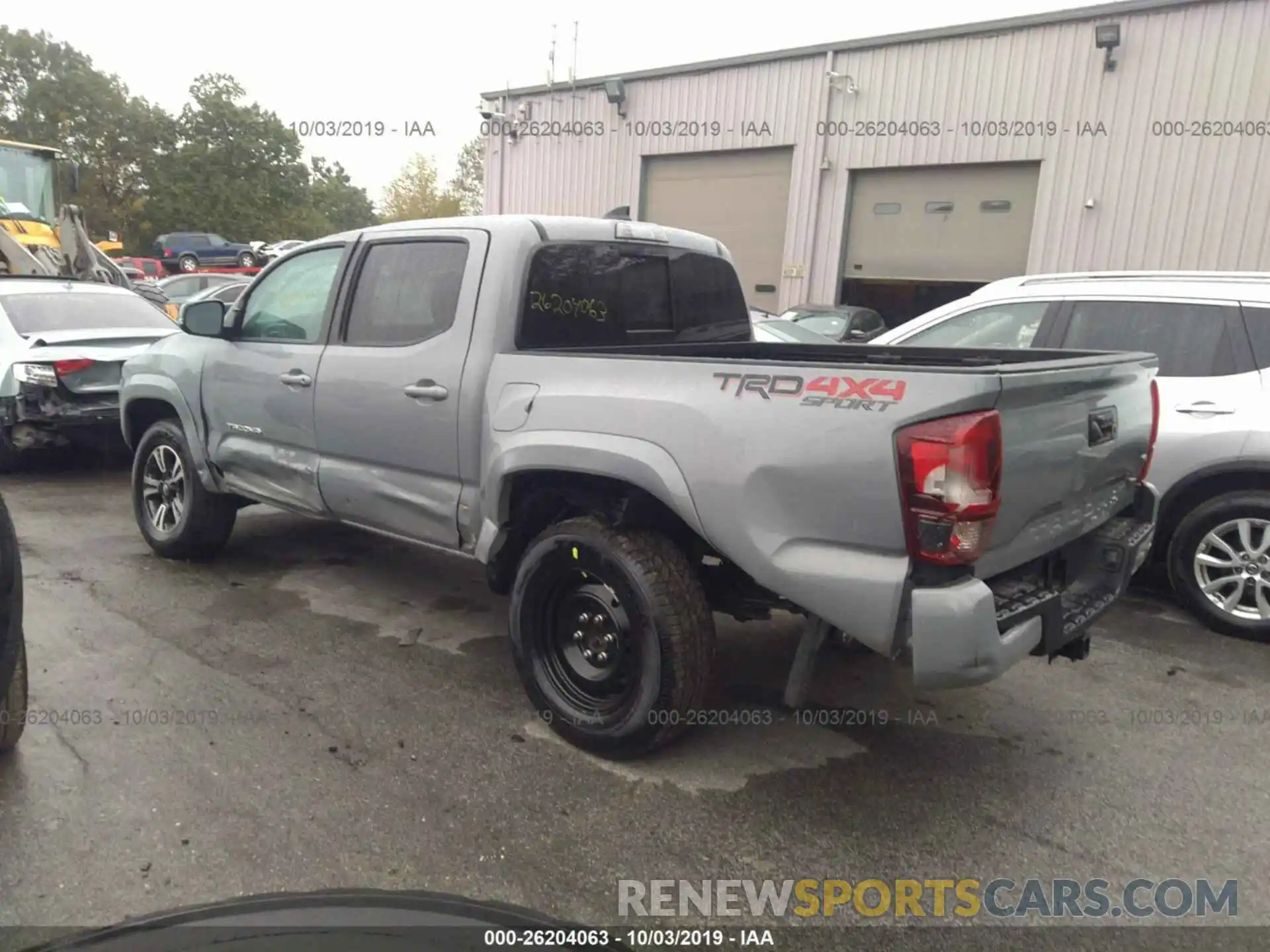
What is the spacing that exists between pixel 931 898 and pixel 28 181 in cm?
1641

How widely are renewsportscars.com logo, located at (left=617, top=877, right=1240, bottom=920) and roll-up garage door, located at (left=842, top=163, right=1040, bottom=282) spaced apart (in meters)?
12.1

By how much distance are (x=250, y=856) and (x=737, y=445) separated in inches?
74.2

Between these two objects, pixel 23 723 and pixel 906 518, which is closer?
pixel 906 518

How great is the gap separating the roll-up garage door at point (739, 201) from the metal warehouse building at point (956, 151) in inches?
1.4

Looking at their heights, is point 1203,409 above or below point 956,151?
below

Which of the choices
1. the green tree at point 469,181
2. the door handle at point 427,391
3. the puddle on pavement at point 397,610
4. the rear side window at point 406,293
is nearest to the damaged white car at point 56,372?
the puddle on pavement at point 397,610

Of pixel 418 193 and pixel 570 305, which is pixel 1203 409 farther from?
pixel 418 193

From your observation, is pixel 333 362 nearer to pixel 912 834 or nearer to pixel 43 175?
pixel 912 834

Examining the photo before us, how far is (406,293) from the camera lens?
3.98 meters

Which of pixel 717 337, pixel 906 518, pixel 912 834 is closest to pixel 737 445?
pixel 906 518

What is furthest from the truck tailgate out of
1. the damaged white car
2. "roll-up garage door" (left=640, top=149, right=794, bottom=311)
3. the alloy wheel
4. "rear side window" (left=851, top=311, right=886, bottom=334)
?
"roll-up garage door" (left=640, top=149, right=794, bottom=311)

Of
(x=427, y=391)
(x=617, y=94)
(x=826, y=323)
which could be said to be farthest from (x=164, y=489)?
(x=617, y=94)

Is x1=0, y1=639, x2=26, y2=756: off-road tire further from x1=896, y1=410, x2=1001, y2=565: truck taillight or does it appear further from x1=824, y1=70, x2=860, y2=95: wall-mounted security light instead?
x1=824, y1=70, x2=860, y2=95: wall-mounted security light

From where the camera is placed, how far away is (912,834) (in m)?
2.83
